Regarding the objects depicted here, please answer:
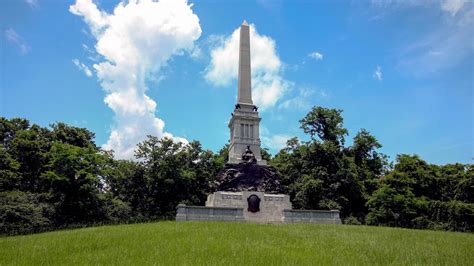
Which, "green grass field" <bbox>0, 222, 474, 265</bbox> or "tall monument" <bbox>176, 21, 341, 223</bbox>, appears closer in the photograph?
"green grass field" <bbox>0, 222, 474, 265</bbox>

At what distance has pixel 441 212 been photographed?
30.1 metres

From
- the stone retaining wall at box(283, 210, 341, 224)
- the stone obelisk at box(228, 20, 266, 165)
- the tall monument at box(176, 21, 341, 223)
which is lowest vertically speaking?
the stone retaining wall at box(283, 210, 341, 224)

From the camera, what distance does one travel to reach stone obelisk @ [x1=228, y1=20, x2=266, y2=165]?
2978 centimetres

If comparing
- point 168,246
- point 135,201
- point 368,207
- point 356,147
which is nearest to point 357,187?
point 368,207

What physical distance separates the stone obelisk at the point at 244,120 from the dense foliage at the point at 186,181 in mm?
6973

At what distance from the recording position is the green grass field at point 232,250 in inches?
358

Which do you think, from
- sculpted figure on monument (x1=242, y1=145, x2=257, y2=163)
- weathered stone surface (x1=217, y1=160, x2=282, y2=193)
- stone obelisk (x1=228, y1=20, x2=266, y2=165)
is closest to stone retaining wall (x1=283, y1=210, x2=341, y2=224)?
weathered stone surface (x1=217, y1=160, x2=282, y2=193)

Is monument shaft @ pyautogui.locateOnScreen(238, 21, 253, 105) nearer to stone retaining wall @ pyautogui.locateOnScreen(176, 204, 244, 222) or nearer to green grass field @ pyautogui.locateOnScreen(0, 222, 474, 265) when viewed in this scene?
stone retaining wall @ pyautogui.locateOnScreen(176, 204, 244, 222)

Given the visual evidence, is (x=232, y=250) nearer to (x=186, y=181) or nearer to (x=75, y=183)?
(x=75, y=183)

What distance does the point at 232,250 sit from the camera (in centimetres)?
1010

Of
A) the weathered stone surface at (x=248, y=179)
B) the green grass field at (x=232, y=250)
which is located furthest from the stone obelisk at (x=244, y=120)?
the green grass field at (x=232, y=250)

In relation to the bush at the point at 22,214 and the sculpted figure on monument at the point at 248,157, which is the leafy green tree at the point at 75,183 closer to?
the bush at the point at 22,214

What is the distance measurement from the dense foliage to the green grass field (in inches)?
605

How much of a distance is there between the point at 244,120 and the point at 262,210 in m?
8.44
